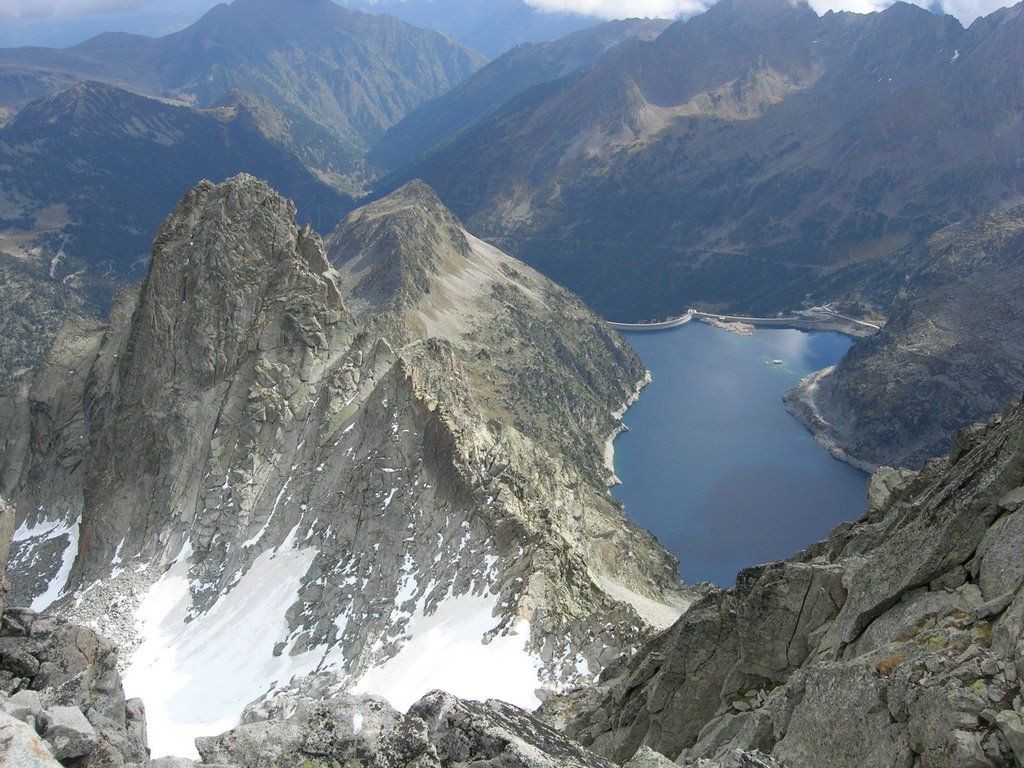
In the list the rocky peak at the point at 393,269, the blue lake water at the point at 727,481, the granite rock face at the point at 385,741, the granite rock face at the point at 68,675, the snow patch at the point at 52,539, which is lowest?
the snow patch at the point at 52,539

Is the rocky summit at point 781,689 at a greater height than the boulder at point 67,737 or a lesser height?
greater

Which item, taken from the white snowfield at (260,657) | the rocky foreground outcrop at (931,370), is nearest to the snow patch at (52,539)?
the white snowfield at (260,657)

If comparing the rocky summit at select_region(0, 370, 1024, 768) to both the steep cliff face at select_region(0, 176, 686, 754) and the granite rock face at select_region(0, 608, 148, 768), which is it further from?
the steep cliff face at select_region(0, 176, 686, 754)

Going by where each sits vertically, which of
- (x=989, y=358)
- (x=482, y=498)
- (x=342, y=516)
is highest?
(x=989, y=358)

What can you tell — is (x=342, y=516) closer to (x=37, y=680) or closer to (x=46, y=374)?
(x=37, y=680)

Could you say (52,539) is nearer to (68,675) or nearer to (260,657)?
(260,657)

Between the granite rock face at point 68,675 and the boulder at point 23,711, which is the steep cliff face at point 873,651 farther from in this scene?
the boulder at point 23,711

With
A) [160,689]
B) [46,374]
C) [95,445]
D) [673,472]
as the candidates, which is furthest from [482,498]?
[673,472]

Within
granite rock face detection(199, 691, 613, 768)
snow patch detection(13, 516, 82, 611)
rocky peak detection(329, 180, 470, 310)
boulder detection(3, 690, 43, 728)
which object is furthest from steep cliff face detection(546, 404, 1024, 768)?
rocky peak detection(329, 180, 470, 310)
